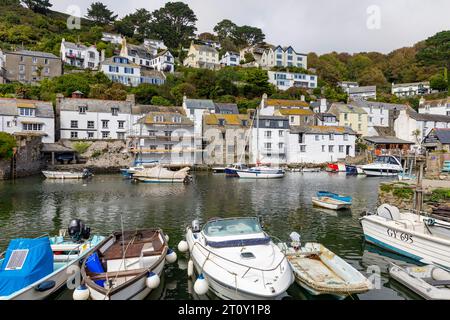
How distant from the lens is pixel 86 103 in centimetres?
6588

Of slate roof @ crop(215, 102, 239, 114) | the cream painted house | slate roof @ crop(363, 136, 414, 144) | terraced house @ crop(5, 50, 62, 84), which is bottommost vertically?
slate roof @ crop(363, 136, 414, 144)

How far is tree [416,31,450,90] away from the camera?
109037 millimetres

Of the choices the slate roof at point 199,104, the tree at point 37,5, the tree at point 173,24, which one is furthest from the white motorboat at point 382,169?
the tree at point 37,5

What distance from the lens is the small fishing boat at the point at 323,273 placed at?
37.9 ft

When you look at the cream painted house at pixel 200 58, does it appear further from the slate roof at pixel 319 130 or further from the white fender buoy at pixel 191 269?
the white fender buoy at pixel 191 269

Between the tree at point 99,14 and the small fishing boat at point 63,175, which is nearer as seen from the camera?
the small fishing boat at point 63,175

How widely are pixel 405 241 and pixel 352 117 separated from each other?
243ft

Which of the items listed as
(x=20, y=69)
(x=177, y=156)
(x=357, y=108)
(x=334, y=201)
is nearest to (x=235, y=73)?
(x=357, y=108)

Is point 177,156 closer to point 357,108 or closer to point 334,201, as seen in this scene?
point 334,201

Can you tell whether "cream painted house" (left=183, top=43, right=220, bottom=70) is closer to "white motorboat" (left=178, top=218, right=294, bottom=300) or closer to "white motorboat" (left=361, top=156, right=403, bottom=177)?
"white motorboat" (left=361, top=156, right=403, bottom=177)

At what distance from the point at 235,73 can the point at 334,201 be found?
75.2m

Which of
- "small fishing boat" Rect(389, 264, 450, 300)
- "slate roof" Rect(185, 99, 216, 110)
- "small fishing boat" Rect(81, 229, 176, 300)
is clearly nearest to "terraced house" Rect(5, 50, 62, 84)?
"slate roof" Rect(185, 99, 216, 110)

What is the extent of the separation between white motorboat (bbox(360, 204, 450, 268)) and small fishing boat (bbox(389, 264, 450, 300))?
166cm

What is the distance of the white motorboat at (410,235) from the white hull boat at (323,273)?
4.67m
